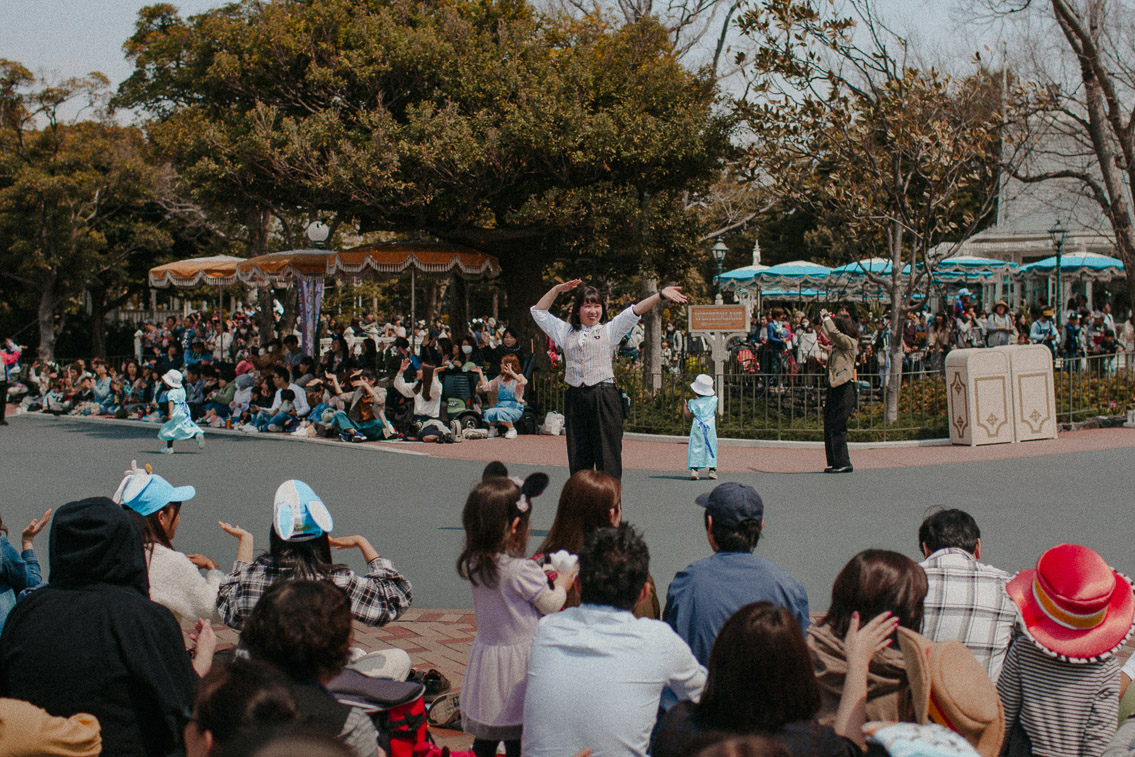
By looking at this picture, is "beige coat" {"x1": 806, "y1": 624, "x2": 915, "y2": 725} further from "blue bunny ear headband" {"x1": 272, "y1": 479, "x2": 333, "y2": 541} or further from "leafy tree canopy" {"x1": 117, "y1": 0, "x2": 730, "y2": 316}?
"leafy tree canopy" {"x1": 117, "y1": 0, "x2": 730, "y2": 316}

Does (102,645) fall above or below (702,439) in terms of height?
below

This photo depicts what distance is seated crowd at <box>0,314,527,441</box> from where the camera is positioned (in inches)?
632

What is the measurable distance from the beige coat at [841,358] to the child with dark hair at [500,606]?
844 cm

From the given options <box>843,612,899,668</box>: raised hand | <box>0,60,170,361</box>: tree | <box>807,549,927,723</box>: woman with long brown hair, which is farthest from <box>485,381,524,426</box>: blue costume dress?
<box>0,60,170,361</box>: tree

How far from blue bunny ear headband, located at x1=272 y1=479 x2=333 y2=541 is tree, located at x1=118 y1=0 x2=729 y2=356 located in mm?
12745

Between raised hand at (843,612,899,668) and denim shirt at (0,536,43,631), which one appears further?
denim shirt at (0,536,43,631)

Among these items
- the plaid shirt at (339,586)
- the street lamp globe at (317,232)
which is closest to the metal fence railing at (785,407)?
the street lamp globe at (317,232)

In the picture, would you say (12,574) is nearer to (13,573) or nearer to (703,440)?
(13,573)

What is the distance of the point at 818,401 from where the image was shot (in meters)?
15.0

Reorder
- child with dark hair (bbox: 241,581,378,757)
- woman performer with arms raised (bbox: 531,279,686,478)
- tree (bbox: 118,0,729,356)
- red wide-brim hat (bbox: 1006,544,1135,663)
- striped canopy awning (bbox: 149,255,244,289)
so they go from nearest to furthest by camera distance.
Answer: child with dark hair (bbox: 241,581,378,757), red wide-brim hat (bbox: 1006,544,1135,663), woman performer with arms raised (bbox: 531,279,686,478), tree (bbox: 118,0,729,356), striped canopy awning (bbox: 149,255,244,289)

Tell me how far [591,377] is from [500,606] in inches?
146

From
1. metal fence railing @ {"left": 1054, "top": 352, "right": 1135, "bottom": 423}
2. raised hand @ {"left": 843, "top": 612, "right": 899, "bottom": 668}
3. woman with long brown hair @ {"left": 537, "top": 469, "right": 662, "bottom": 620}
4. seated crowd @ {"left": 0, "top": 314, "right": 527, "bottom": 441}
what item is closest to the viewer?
raised hand @ {"left": 843, "top": 612, "right": 899, "bottom": 668}

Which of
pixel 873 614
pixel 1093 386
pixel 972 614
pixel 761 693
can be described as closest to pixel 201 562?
pixel 873 614

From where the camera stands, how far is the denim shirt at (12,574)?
14.3 ft
